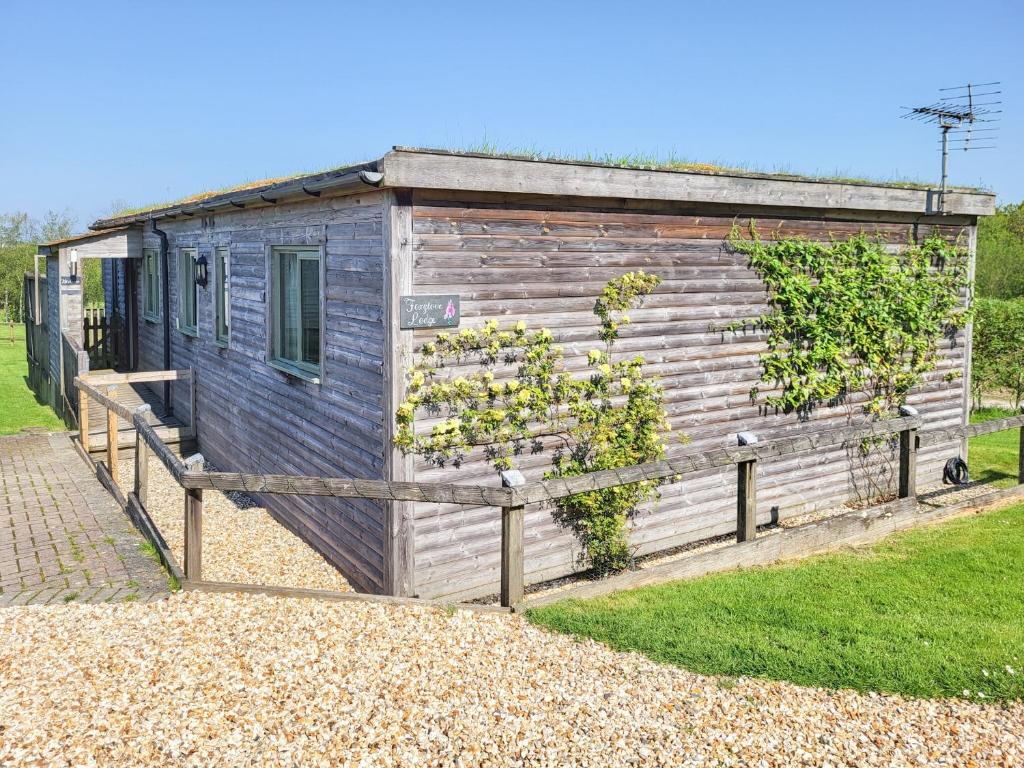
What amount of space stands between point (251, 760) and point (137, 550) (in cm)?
374

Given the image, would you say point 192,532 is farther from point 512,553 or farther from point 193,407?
point 193,407

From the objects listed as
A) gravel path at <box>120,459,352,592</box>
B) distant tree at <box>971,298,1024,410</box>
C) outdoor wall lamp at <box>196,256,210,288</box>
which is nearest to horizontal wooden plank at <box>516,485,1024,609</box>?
gravel path at <box>120,459,352,592</box>

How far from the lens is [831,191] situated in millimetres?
9055

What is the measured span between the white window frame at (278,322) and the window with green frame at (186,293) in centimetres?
404

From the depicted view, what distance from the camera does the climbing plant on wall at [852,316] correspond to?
9.11 m

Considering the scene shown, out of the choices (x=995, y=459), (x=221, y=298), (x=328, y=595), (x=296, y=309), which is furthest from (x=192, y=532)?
(x=995, y=459)

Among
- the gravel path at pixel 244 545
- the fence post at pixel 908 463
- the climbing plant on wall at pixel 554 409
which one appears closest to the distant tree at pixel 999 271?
the fence post at pixel 908 463

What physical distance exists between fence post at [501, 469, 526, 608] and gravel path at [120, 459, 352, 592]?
7.92ft

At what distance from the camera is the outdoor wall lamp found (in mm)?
11539

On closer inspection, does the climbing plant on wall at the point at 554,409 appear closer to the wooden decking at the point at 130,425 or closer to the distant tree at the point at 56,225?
the wooden decking at the point at 130,425

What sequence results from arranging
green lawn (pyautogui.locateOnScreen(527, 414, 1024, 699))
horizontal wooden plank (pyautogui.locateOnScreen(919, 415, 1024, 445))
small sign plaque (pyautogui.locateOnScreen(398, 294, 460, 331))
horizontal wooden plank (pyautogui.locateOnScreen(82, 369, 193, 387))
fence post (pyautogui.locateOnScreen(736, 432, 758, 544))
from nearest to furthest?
1. green lawn (pyautogui.locateOnScreen(527, 414, 1024, 699))
2. small sign plaque (pyautogui.locateOnScreen(398, 294, 460, 331))
3. fence post (pyautogui.locateOnScreen(736, 432, 758, 544))
4. horizontal wooden plank (pyautogui.locateOnScreen(919, 415, 1024, 445))
5. horizontal wooden plank (pyautogui.locateOnScreen(82, 369, 193, 387))

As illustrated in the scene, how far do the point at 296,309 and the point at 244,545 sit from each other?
7.89 ft

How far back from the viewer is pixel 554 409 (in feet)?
24.9

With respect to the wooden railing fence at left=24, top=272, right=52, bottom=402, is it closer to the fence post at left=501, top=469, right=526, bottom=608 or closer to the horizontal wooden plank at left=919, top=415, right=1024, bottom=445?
the fence post at left=501, top=469, right=526, bottom=608
